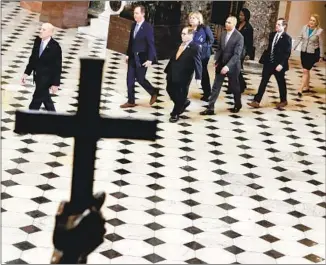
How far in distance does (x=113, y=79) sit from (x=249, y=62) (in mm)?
3293

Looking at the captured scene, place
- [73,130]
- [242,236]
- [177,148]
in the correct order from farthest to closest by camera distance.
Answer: [177,148], [242,236], [73,130]

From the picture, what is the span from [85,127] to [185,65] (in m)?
9.96

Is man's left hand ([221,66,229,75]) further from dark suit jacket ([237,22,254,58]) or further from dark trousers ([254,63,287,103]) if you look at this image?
Result: dark suit jacket ([237,22,254,58])

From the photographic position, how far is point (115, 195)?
9.42 meters

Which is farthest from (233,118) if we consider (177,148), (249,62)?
(249,62)

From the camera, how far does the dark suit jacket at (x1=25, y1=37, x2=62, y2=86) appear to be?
10.1 meters

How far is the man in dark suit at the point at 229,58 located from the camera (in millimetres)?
12336

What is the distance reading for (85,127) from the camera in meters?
1.93

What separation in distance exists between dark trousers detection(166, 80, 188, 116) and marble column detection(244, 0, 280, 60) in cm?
467

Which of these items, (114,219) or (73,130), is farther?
(114,219)

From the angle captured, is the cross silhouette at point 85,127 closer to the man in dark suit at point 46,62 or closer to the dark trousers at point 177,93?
the man in dark suit at point 46,62

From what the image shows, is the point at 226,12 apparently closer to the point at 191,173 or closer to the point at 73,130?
the point at 191,173

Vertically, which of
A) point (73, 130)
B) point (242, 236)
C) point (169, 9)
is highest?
point (73, 130)

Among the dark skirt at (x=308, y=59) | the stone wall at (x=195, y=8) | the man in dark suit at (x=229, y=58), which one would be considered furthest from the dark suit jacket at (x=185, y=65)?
the stone wall at (x=195, y=8)
